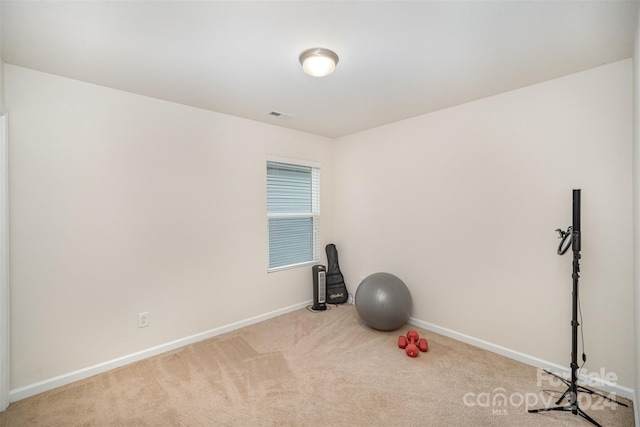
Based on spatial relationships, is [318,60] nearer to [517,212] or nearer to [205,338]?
[517,212]

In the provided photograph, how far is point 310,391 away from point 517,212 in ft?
7.63

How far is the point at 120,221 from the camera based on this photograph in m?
2.55

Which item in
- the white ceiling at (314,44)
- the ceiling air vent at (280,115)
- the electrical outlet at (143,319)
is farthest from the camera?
the ceiling air vent at (280,115)

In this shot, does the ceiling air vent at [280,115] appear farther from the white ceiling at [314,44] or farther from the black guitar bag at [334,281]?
the black guitar bag at [334,281]

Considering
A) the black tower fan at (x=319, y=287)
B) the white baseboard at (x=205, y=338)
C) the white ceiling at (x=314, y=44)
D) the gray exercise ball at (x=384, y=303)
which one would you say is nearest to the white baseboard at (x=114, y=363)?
the white baseboard at (x=205, y=338)

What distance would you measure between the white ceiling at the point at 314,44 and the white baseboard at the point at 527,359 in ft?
7.76

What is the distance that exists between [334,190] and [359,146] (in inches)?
30.2

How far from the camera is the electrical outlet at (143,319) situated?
105 inches

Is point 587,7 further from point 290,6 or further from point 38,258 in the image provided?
point 38,258

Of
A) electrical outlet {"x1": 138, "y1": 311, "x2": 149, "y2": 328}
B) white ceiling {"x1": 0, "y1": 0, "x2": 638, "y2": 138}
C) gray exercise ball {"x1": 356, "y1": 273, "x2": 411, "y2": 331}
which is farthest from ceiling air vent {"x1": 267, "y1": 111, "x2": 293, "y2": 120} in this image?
electrical outlet {"x1": 138, "y1": 311, "x2": 149, "y2": 328}

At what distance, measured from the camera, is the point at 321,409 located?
200cm

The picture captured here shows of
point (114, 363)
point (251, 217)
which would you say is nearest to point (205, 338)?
point (114, 363)

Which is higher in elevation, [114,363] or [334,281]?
[334,281]

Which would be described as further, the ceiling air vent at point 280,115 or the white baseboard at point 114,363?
the ceiling air vent at point 280,115
